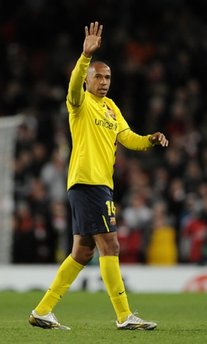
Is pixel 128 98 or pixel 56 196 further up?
pixel 128 98

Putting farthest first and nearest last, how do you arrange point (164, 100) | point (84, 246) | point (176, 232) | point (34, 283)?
point (164, 100), point (176, 232), point (34, 283), point (84, 246)

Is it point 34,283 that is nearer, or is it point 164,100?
point 34,283

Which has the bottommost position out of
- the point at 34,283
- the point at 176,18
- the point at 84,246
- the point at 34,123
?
the point at 34,283

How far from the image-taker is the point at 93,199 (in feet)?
27.9

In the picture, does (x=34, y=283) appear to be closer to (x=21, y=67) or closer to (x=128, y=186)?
(x=128, y=186)

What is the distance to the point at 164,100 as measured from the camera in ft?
66.8

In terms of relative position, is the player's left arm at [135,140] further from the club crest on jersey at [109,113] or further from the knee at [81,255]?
the knee at [81,255]

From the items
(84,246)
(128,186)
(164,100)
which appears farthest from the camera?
(164,100)

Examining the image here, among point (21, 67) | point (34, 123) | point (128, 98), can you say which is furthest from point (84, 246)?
point (21, 67)

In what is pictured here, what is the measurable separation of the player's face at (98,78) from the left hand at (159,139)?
0.58 metres

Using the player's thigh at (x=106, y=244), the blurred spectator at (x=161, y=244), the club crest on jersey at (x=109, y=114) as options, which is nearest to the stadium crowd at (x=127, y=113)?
the blurred spectator at (x=161, y=244)

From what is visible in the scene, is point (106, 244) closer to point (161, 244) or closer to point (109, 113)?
point (109, 113)

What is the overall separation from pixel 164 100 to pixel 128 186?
256cm

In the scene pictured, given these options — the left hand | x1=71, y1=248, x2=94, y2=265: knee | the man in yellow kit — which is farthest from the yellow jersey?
x1=71, y1=248, x2=94, y2=265: knee
